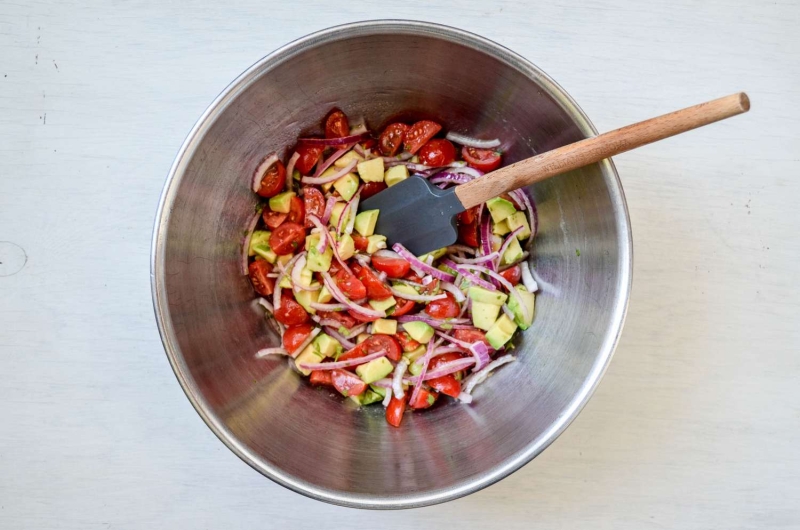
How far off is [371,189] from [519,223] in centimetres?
46

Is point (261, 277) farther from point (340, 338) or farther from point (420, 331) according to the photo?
point (420, 331)

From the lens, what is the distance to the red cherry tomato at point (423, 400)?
167 cm

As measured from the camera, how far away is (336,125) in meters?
1.66

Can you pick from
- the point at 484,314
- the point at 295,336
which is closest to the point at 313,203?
the point at 295,336

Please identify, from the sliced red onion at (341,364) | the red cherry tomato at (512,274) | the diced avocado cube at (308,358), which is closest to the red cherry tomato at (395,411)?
the sliced red onion at (341,364)

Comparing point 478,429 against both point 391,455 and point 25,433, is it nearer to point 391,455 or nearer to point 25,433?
point 391,455

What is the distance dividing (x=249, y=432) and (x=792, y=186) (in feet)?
6.13

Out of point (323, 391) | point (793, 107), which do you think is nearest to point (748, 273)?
point (793, 107)

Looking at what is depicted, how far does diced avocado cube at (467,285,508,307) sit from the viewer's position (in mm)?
1687

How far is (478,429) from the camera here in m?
1.63

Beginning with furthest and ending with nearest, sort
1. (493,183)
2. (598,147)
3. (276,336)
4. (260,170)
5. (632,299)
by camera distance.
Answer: (632,299), (276,336), (260,170), (493,183), (598,147)

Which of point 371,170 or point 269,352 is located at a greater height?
point 371,170

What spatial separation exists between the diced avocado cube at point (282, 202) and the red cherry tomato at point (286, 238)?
0.04 m

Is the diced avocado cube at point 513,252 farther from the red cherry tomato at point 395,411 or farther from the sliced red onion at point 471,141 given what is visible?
→ the red cherry tomato at point 395,411
